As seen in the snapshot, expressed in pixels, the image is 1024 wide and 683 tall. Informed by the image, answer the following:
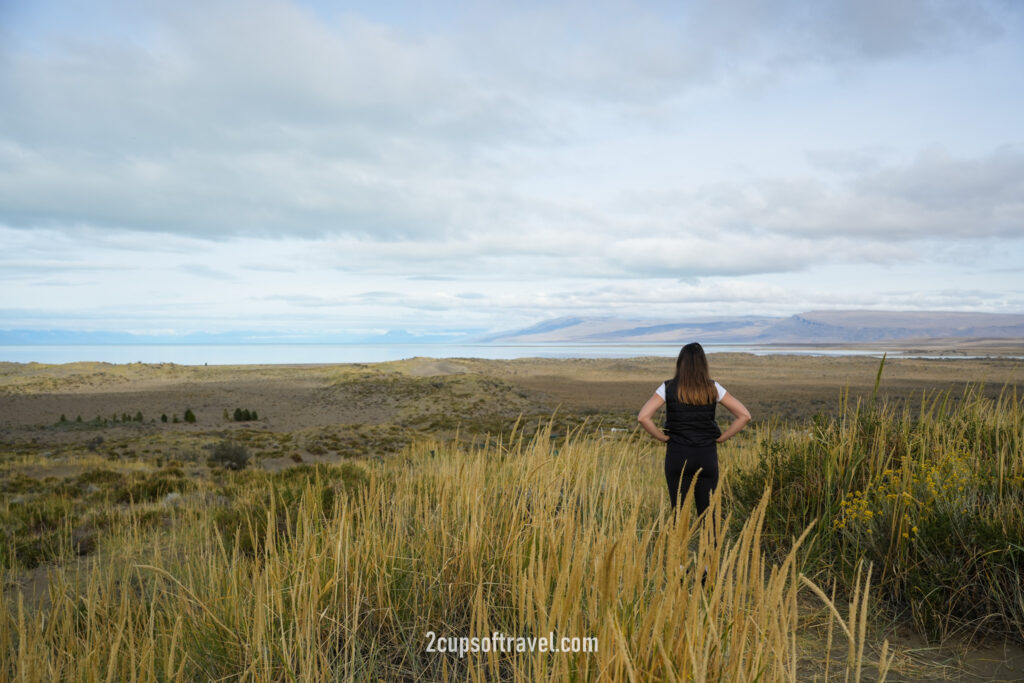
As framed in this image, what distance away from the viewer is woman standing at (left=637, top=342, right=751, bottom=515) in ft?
13.8

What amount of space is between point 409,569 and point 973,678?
2769mm

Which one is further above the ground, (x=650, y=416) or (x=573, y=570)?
(x=650, y=416)

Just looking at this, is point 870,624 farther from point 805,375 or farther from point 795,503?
point 805,375

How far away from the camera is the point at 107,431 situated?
21125 millimetres

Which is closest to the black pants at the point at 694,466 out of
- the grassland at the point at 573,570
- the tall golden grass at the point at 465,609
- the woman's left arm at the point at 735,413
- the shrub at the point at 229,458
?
the woman's left arm at the point at 735,413

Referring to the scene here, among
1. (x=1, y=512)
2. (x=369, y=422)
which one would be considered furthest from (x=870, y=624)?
(x=369, y=422)

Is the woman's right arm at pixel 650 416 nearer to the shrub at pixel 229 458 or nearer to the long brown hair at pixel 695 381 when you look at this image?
the long brown hair at pixel 695 381

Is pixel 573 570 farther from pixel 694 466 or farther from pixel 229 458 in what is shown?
pixel 229 458

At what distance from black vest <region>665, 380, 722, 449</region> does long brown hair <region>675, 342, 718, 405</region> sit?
0.14 feet

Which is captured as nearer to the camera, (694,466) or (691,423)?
(694,466)

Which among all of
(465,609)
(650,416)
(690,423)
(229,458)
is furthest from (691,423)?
(229,458)

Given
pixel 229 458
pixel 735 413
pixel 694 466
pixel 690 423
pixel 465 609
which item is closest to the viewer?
pixel 465 609

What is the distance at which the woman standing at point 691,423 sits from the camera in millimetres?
4219

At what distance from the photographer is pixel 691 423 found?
4.26 m
